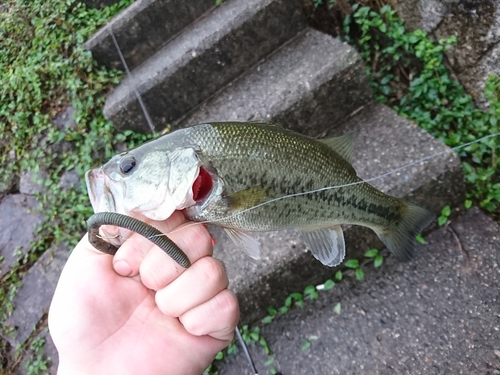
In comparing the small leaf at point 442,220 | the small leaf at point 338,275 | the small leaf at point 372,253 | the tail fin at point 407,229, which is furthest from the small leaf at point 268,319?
the small leaf at point 442,220

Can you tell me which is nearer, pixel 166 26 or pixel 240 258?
pixel 240 258

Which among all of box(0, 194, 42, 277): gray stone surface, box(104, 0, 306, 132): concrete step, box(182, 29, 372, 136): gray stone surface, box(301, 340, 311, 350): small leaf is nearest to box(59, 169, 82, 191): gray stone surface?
box(0, 194, 42, 277): gray stone surface

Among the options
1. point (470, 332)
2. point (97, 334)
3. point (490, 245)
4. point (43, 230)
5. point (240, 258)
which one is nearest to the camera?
point (97, 334)

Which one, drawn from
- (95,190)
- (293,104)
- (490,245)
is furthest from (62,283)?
(490,245)

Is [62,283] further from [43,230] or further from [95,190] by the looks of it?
[43,230]

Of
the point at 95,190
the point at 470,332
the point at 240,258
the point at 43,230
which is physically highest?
the point at 95,190

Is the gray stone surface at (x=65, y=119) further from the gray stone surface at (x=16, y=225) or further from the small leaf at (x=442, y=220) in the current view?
the small leaf at (x=442, y=220)

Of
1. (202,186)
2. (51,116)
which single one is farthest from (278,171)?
(51,116)
